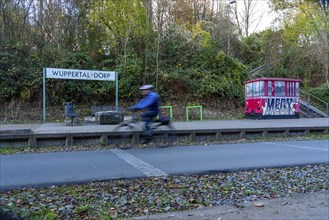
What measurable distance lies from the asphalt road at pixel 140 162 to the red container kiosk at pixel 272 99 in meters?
9.80

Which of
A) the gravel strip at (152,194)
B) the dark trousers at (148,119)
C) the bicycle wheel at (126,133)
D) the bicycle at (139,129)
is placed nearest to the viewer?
the gravel strip at (152,194)

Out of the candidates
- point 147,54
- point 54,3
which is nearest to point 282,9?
point 147,54

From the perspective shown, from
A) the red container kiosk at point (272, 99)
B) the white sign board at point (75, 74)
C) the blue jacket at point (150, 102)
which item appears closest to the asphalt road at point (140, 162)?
the blue jacket at point (150, 102)

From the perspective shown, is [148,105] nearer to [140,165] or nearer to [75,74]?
[140,165]

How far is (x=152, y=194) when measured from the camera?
530 centimetres

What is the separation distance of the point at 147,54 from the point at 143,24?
2.12m

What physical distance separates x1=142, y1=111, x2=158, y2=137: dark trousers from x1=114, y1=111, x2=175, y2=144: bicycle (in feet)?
0.47

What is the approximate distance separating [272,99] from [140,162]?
48.6 feet

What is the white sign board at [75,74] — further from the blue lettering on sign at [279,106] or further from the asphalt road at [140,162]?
the blue lettering on sign at [279,106]

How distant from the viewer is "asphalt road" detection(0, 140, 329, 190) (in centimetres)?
667

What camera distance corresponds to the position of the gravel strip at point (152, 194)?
4.45 metres

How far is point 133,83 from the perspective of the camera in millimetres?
22797

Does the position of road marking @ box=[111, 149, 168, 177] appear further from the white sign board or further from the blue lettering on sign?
the blue lettering on sign

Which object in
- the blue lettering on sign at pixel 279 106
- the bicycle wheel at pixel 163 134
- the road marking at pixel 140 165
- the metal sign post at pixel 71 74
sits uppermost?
the metal sign post at pixel 71 74
